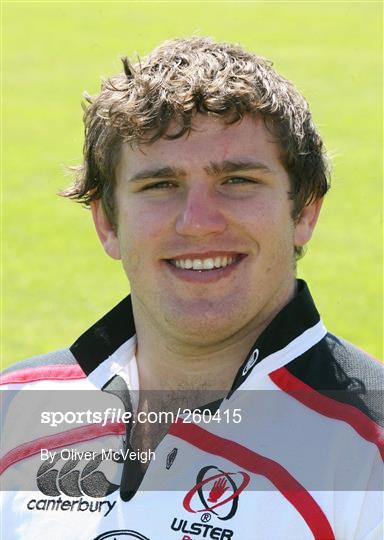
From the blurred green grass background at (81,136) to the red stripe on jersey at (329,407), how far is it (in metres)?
1.25

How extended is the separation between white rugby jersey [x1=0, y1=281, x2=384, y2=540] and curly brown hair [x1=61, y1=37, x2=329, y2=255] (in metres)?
0.43

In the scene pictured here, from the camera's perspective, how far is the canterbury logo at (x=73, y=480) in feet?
10.2

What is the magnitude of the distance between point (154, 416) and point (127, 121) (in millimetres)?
875

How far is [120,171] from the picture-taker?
3.34 metres

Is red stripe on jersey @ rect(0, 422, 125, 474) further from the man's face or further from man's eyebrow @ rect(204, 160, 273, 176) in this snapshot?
man's eyebrow @ rect(204, 160, 273, 176)

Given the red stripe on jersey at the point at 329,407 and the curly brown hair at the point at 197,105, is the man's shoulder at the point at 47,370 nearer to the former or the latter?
the curly brown hair at the point at 197,105

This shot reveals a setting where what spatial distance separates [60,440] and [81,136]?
12.3 metres

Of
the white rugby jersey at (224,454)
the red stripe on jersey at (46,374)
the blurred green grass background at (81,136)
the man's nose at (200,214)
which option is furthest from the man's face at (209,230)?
the blurred green grass background at (81,136)

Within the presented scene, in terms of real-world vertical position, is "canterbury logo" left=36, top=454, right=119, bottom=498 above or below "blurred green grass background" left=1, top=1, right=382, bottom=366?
below

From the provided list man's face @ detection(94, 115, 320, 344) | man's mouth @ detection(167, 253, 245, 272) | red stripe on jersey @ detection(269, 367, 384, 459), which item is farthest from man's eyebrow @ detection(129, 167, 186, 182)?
red stripe on jersey @ detection(269, 367, 384, 459)

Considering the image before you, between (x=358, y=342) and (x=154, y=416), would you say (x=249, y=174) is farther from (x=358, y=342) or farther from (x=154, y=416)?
(x=358, y=342)

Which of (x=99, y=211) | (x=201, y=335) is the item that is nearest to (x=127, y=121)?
(x=99, y=211)

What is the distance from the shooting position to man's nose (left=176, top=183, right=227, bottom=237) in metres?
3.03

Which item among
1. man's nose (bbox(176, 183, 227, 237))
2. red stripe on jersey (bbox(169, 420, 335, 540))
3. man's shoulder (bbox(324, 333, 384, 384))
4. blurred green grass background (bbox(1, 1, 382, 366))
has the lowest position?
red stripe on jersey (bbox(169, 420, 335, 540))
